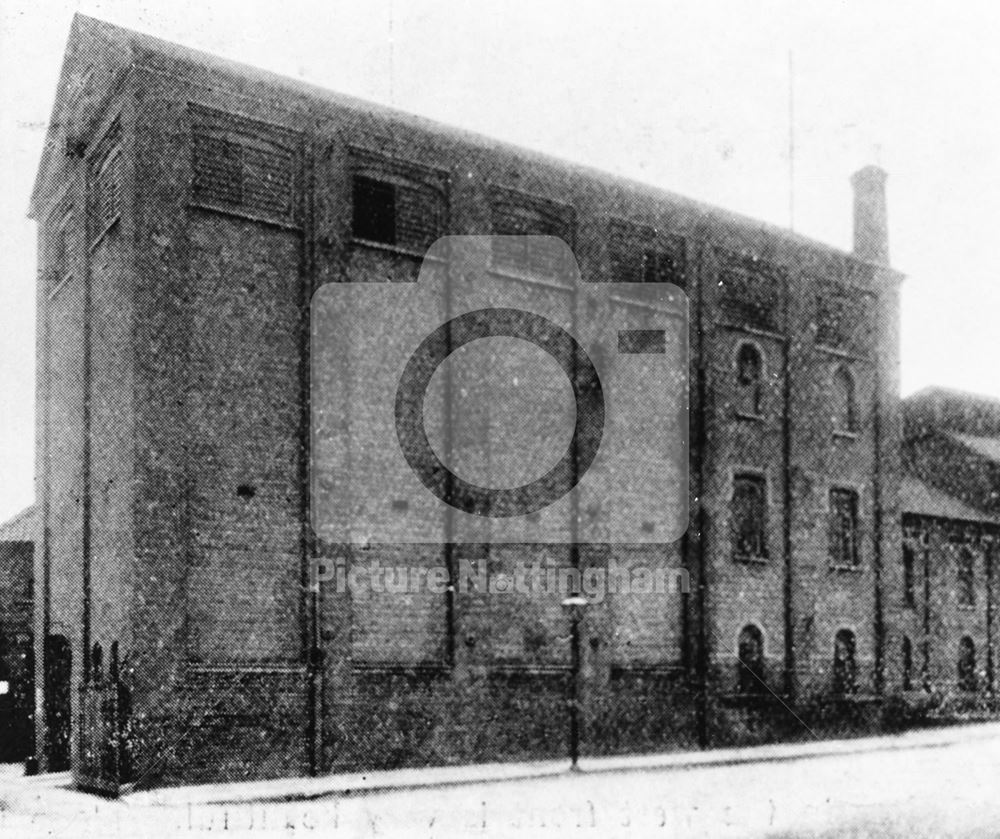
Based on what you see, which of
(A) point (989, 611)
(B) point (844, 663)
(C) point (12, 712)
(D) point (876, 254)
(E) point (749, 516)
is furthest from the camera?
(A) point (989, 611)

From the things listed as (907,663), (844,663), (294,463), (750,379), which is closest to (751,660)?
(844,663)

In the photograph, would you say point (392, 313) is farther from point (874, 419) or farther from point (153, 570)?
point (874, 419)

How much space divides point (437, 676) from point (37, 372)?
998 centimetres

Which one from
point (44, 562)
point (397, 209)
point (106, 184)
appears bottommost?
point (44, 562)

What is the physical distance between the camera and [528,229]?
23.3 meters

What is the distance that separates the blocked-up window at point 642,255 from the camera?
968 inches

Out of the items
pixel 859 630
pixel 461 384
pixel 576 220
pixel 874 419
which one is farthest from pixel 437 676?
pixel 874 419

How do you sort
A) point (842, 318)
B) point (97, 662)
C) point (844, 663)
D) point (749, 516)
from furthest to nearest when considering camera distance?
point (842, 318) → point (844, 663) → point (749, 516) → point (97, 662)

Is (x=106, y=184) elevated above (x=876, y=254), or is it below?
below

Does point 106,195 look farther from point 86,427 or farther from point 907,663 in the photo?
point 907,663

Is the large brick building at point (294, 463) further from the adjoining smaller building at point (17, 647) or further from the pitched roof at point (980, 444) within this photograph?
the pitched roof at point (980, 444)

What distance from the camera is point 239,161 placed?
1978 cm

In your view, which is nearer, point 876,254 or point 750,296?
point 750,296

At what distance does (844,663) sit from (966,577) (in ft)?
27.5
